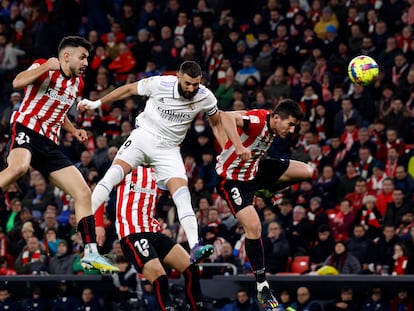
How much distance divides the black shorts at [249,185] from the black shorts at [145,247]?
92 cm

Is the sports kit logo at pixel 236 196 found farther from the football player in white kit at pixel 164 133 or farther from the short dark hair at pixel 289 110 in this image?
the short dark hair at pixel 289 110

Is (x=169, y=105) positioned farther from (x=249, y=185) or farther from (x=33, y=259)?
(x=33, y=259)

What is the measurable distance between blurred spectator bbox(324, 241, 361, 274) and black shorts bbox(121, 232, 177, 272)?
4.83m

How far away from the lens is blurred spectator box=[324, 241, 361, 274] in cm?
2008

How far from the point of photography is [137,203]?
53.6 ft

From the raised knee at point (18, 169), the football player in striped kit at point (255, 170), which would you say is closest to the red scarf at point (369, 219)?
the football player in striped kit at point (255, 170)

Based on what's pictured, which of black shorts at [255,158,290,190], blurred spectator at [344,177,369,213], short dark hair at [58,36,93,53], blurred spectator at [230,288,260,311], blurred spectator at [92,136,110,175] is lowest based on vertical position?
blurred spectator at [230,288,260,311]

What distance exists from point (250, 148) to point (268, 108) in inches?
297

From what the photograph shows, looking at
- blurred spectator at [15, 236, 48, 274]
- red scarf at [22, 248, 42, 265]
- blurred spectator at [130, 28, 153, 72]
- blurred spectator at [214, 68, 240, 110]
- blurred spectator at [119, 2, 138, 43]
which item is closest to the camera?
blurred spectator at [15, 236, 48, 274]

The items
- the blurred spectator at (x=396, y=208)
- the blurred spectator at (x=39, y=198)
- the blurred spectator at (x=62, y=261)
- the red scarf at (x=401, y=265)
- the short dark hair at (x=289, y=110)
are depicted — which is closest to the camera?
the short dark hair at (x=289, y=110)

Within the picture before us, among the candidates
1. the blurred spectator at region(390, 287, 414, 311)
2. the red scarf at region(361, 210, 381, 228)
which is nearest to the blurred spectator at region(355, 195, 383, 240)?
the red scarf at region(361, 210, 381, 228)

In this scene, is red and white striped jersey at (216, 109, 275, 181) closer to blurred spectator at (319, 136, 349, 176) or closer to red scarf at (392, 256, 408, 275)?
red scarf at (392, 256, 408, 275)

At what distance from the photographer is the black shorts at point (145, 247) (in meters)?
15.9

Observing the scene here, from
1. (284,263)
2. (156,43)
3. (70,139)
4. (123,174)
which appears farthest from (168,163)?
(156,43)
